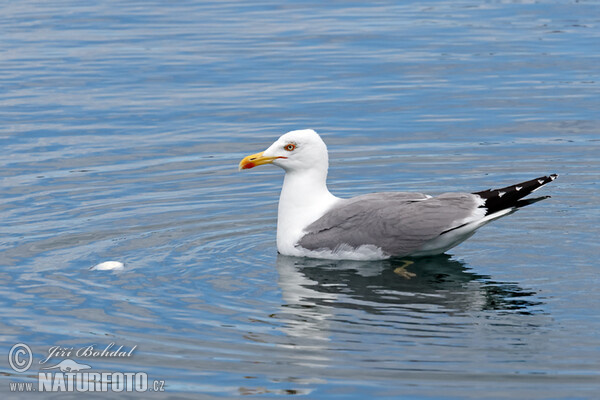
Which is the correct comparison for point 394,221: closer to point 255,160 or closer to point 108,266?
point 255,160

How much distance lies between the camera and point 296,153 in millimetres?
11953

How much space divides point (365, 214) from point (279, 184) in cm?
341

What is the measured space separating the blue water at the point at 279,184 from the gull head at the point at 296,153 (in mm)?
913

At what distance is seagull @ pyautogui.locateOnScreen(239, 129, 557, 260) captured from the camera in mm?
11055

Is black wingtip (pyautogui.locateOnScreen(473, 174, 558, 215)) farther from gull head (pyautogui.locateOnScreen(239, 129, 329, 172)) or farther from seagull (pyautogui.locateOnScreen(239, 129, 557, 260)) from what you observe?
gull head (pyautogui.locateOnScreen(239, 129, 329, 172))

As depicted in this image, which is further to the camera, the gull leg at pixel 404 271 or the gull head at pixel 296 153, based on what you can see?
the gull head at pixel 296 153

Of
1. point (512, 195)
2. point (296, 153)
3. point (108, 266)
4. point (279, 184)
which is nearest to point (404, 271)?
point (512, 195)

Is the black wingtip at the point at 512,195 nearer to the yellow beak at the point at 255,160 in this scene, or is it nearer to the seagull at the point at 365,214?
the seagull at the point at 365,214

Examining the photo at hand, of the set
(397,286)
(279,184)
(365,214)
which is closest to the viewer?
(397,286)

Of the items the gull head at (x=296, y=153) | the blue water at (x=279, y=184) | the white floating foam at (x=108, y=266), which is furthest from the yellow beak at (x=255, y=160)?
the white floating foam at (x=108, y=266)

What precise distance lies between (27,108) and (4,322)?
381 inches

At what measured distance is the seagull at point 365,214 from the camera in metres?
11.1

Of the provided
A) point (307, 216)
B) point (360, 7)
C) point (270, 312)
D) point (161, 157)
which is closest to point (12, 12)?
point (360, 7)

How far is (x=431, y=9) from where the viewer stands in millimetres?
26328
